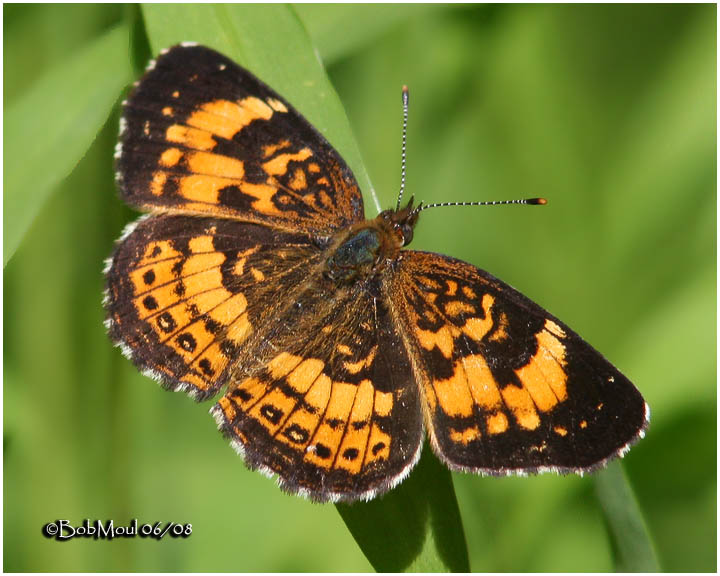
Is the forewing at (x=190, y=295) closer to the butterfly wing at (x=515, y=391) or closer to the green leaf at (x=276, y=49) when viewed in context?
the green leaf at (x=276, y=49)

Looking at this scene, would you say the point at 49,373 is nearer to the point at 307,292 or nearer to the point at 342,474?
the point at 307,292

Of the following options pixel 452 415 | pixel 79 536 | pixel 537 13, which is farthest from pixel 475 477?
pixel 537 13

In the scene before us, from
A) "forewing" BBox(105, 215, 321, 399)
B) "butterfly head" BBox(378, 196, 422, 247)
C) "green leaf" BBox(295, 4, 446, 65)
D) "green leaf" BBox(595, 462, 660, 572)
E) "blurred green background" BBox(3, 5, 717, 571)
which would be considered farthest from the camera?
"green leaf" BBox(295, 4, 446, 65)

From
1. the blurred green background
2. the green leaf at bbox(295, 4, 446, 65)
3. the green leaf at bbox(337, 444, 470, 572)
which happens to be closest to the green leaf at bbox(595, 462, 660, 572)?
the blurred green background

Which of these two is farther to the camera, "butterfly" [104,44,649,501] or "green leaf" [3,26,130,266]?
"green leaf" [3,26,130,266]

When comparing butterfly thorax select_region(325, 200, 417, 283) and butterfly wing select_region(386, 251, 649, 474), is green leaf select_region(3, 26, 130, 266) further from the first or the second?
butterfly wing select_region(386, 251, 649, 474)

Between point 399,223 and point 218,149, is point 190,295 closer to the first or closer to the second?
point 218,149

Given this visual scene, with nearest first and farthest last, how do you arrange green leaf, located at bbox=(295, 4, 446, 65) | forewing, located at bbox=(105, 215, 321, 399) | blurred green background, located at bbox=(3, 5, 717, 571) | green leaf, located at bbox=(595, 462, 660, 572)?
green leaf, located at bbox=(595, 462, 660, 572)
forewing, located at bbox=(105, 215, 321, 399)
blurred green background, located at bbox=(3, 5, 717, 571)
green leaf, located at bbox=(295, 4, 446, 65)
